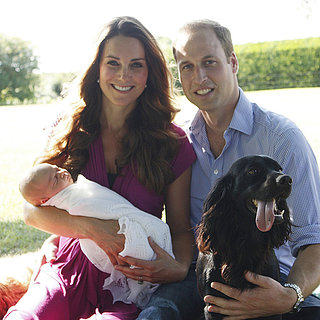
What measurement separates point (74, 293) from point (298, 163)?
→ 1510mm

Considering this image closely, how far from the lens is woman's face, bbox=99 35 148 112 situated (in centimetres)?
297

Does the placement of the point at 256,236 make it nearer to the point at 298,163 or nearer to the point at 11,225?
the point at 298,163

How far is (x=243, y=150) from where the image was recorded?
110 inches

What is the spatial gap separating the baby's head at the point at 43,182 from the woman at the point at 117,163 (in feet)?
0.48

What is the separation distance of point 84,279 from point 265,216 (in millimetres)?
1334

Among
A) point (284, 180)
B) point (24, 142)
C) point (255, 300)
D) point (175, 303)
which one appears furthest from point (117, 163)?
Answer: point (24, 142)

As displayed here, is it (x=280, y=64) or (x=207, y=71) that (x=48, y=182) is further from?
(x=280, y=64)

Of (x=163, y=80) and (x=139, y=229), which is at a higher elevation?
(x=163, y=80)

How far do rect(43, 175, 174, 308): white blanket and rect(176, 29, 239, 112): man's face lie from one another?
80 cm

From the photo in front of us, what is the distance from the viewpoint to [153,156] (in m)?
3.04

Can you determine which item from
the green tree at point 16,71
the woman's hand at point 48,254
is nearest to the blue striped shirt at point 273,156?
the woman's hand at point 48,254

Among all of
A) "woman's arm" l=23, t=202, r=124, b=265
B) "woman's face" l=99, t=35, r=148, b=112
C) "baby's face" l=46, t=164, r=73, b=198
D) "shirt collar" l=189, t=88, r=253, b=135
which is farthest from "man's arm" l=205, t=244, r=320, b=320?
"woman's face" l=99, t=35, r=148, b=112

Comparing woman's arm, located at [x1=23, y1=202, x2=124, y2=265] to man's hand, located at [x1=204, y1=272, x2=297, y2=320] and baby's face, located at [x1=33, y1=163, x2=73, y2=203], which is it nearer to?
baby's face, located at [x1=33, y1=163, x2=73, y2=203]

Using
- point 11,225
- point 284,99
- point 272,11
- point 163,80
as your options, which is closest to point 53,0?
point 272,11
